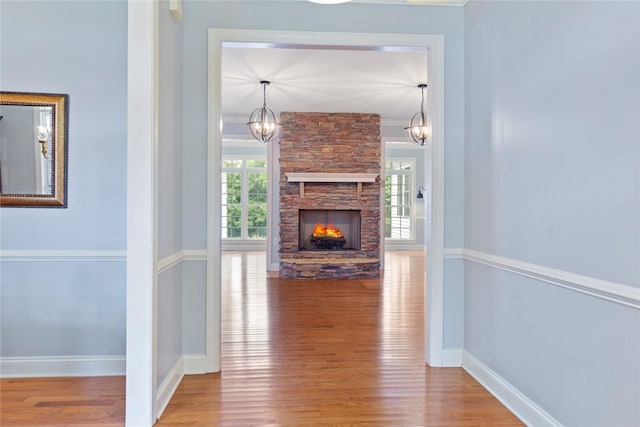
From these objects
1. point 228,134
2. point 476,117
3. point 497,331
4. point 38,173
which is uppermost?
point 228,134

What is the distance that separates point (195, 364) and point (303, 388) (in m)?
0.82

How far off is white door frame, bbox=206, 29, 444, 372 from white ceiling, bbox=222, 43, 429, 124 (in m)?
0.16

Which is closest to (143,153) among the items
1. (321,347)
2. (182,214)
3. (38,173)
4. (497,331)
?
(182,214)

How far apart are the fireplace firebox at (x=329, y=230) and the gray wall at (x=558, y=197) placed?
4487 millimetres

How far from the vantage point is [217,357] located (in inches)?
109

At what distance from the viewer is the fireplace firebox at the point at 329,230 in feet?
23.5

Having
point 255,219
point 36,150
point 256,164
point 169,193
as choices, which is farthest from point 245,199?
point 169,193

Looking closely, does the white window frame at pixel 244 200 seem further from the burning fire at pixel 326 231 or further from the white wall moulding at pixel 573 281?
the white wall moulding at pixel 573 281

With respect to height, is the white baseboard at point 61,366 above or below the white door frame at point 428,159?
below

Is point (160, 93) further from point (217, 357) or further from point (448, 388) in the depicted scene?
point (448, 388)

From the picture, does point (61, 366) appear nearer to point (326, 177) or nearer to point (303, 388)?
point (303, 388)

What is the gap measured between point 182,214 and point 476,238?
2073mm

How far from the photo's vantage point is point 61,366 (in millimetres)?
2662

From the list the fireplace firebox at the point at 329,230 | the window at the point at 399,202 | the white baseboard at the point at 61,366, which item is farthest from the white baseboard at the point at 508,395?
the window at the point at 399,202
